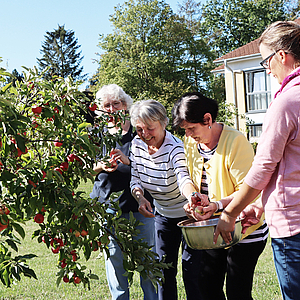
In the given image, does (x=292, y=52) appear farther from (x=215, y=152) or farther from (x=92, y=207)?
(x=92, y=207)

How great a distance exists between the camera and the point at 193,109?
247 centimetres

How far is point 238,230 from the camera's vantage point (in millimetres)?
2125

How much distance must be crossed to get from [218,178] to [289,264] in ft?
2.67

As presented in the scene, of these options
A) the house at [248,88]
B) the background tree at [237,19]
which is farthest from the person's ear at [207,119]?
the background tree at [237,19]

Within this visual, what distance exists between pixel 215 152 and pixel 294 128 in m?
0.82

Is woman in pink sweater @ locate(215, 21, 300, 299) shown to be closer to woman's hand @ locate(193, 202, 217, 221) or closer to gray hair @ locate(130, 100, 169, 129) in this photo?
woman's hand @ locate(193, 202, 217, 221)

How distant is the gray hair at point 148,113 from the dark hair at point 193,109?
0.30 meters

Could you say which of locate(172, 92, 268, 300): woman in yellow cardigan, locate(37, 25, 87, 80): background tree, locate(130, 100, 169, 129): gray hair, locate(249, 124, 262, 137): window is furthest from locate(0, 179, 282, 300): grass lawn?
locate(37, 25, 87, 80): background tree

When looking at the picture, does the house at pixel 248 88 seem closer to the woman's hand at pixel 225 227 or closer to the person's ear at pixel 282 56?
the woman's hand at pixel 225 227

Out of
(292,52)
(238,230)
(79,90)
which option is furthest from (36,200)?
(292,52)

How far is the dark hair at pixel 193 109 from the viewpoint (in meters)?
2.47

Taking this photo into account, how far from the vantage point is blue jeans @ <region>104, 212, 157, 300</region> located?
319 cm

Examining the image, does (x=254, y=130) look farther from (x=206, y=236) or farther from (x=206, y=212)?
(x=206, y=236)

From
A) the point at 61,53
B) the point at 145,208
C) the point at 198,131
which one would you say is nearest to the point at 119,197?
the point at 145,208
